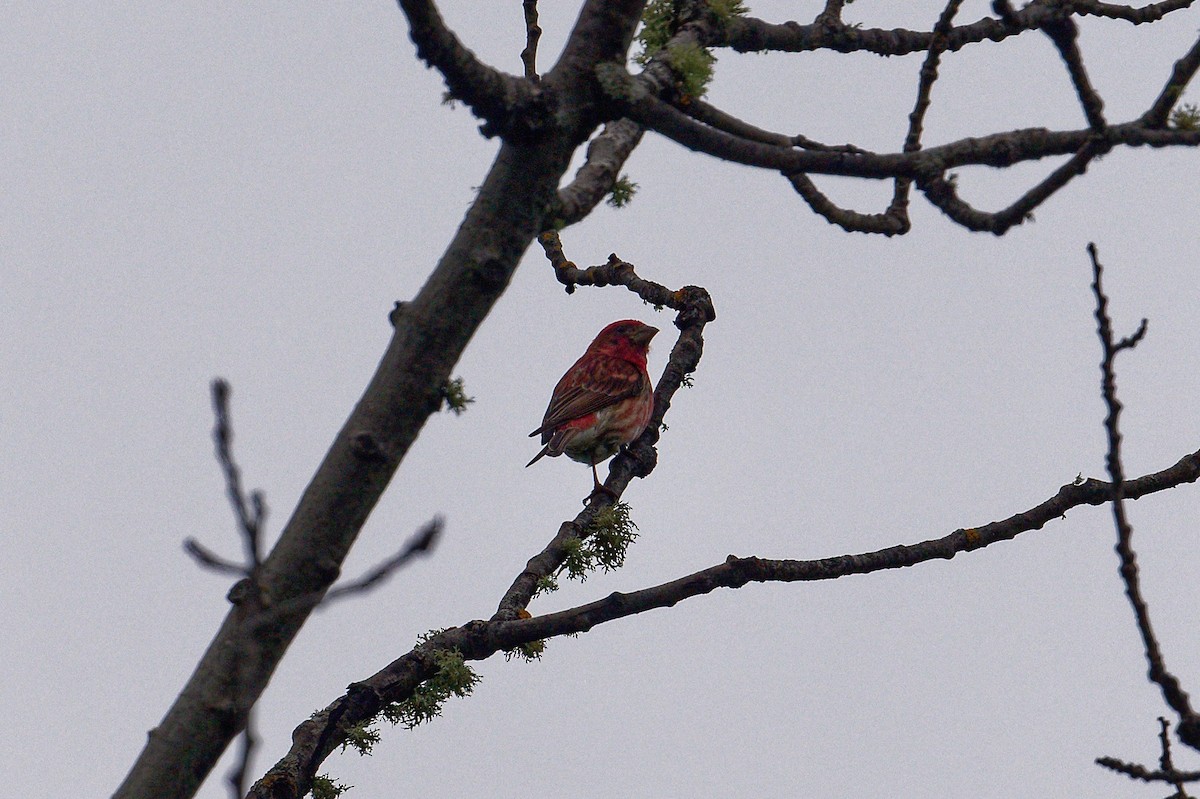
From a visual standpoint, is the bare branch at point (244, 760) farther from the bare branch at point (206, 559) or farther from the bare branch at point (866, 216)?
the bare branch at point (866, 216)

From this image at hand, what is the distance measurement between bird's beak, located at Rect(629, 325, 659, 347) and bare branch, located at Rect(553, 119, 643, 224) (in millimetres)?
6215

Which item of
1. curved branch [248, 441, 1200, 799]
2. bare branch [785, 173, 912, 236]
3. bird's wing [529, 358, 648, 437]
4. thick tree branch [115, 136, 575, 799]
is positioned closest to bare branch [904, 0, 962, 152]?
bare branch [785, 173, 912, 236]

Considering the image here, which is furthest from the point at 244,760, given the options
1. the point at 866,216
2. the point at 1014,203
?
the point at 866,216

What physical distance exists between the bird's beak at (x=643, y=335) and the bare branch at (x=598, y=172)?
20.4ft

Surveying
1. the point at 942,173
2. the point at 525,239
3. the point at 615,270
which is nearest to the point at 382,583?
the point at 525,239

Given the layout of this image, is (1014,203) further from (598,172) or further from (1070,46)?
(598,172)

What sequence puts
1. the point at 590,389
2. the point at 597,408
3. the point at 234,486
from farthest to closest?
the point at 590,389 < the point at 597,408 < the point at 234,486

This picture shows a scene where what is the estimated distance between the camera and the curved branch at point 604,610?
15.1 feet

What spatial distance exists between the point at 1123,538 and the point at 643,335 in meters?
8.03

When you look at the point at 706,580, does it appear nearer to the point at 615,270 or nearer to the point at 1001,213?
the point at 1001,213

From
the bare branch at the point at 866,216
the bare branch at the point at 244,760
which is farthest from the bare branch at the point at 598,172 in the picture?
the bare branch at the point at 244,760

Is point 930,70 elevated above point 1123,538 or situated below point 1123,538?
above

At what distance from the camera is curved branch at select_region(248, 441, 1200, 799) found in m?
4.62

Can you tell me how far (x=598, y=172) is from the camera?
12.2 feet
